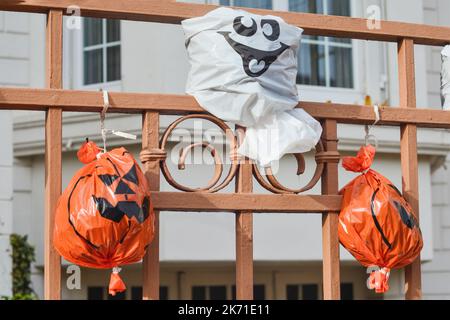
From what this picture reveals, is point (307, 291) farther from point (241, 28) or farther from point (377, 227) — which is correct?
point (241, 28)

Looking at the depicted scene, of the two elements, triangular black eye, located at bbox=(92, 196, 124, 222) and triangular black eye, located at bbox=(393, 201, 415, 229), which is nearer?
triangular black eye, located at bbox=(92, 196, 124, 222)

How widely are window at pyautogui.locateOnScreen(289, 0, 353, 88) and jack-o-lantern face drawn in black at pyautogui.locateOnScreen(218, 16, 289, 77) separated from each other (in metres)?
3.49

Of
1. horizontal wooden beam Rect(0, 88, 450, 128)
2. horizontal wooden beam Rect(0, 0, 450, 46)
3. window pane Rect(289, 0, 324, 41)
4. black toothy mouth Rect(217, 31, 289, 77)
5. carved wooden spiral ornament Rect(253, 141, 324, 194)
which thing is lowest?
carved wooden spiral ornament Rect(253, 141, 324, 194)

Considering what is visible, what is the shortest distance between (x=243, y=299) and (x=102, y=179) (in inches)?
23.6

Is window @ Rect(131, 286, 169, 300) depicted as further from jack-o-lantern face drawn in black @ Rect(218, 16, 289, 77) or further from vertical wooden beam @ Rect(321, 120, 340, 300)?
jack-o-lantern face drawn in black @ Rect(218, 16, 289, 77)

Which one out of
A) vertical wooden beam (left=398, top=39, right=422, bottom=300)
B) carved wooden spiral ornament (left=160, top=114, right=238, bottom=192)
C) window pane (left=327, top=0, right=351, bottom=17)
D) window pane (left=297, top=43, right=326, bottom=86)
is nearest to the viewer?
carved wooden spiral ornament (left=160, top=114, right=238, bottom=192)

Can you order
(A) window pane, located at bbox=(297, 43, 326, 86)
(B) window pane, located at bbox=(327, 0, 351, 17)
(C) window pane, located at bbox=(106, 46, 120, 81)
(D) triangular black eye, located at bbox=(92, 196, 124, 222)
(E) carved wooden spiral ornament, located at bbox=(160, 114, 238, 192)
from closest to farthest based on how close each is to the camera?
1. (D) triangular black eye, located at bbox=(92, 196, 124, 222)
2. (E) carved wooden spiral ornament, located at bbox=(160, 114, 238, 192)
3. (C) window pane, located at bbox=(106, 46, 120, 81)
4. (A) window pane, located at bbox=(297, 43, 326, 86)
5. (B) window pane, located at bbox=(327, 0, 351, 17)

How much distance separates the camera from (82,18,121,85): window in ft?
20.4

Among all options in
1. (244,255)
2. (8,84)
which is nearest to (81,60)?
(8,84)

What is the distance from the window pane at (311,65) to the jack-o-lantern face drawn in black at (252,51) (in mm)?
3498

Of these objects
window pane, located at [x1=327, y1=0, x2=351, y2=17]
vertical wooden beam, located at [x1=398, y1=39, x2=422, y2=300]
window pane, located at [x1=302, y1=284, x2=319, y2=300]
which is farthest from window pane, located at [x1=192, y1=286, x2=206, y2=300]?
vertical wooden beam, located at [x1=398, y1=39, x2=422, y2=300]

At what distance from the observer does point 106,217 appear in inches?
102

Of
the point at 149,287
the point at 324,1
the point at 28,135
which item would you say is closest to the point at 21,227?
the point at 28,135

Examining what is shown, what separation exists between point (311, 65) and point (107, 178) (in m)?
4.01
